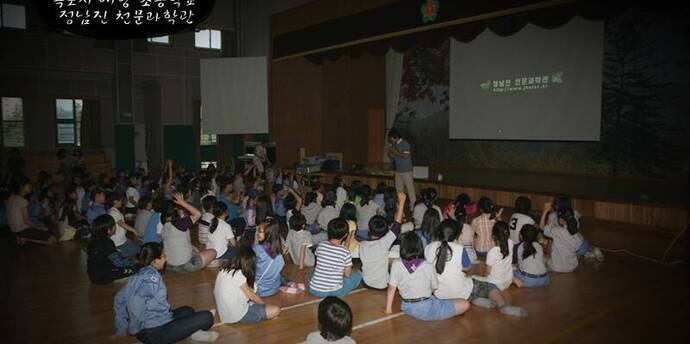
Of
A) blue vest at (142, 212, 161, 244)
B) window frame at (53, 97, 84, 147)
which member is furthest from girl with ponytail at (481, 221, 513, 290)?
window frame at (53, 97, 84, 147)

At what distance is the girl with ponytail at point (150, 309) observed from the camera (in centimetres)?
326

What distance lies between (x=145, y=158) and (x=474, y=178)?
8.57 meters

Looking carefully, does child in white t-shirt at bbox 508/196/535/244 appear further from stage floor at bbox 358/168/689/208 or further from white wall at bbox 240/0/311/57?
white wall at bbox 240/0/311/57

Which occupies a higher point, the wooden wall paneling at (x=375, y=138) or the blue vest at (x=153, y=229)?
the wooden wall paneling at (x=375, y=138)

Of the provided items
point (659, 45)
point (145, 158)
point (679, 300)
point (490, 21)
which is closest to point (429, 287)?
point (679, 300)

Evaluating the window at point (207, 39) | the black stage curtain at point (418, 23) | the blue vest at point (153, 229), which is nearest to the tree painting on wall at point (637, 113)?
the black stage curtain at point (418, 23)

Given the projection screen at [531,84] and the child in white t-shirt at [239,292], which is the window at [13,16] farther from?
the child in white t-shirt at [239,292]

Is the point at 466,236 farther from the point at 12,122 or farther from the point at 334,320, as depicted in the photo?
the point at 12,122

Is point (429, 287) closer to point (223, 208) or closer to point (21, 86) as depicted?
point (223, 208)

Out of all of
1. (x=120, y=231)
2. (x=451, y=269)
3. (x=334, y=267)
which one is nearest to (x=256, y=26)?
(x=120, y=231)

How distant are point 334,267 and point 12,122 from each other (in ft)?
44.9

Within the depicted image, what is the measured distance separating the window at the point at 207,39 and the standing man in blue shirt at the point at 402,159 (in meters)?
9.08

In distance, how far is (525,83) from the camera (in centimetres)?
1093

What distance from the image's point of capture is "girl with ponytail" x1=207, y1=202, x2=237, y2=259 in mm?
5105
